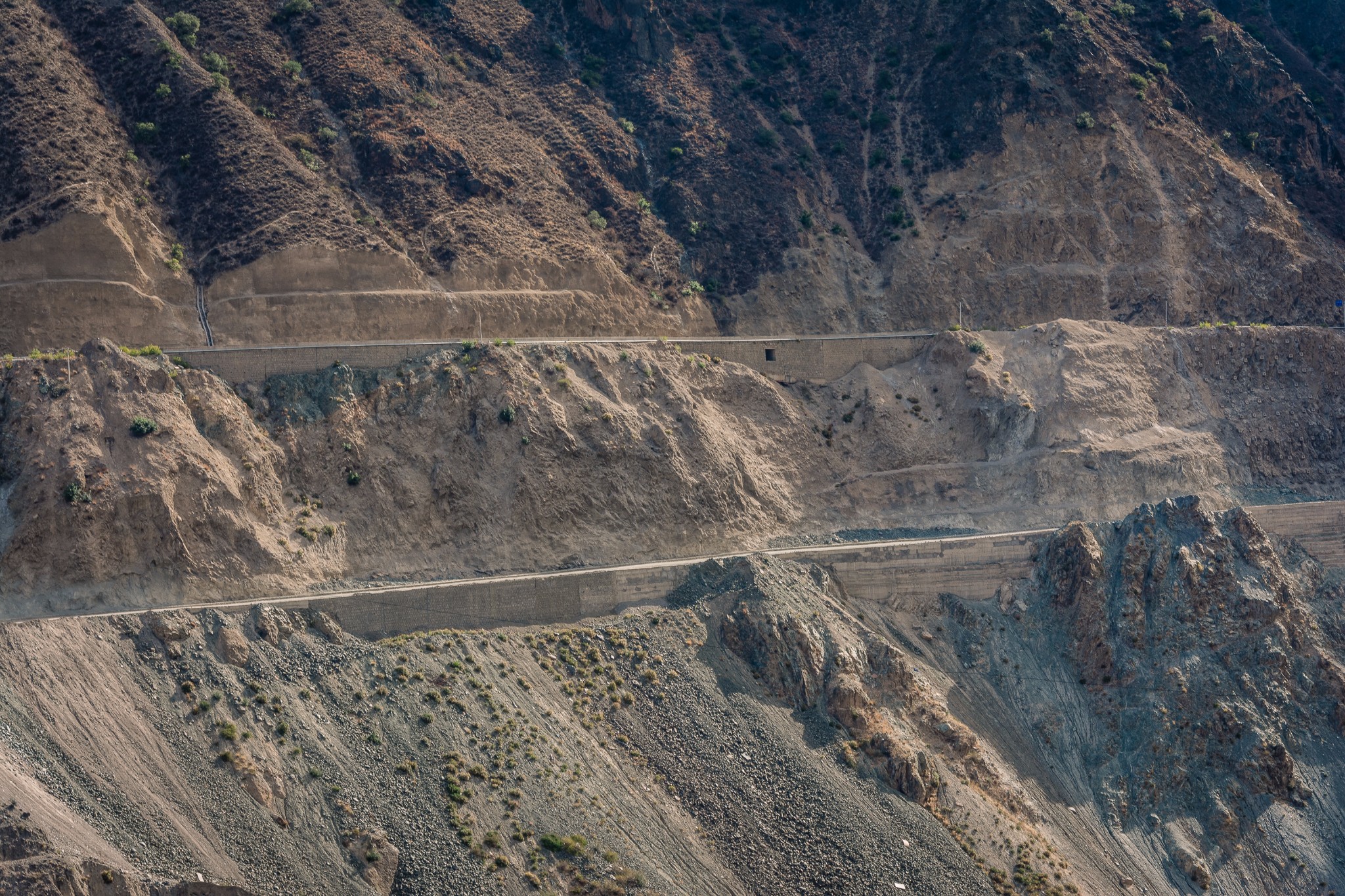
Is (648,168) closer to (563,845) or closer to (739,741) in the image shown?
(739,741)

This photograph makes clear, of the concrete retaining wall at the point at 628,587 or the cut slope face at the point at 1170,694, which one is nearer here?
the concrete retaining wall at the point at 628,587

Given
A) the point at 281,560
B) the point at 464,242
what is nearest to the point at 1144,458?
the point at 464,242

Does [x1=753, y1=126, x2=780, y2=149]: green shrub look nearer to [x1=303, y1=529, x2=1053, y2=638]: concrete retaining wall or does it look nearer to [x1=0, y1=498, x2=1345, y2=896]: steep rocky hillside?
[x1=303, y1=529, x2=1053, y2=638]: concrete retaining wall

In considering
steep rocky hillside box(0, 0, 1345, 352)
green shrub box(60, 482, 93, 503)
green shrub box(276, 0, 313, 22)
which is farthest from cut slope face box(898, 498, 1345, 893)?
green shrub box(276, 0, 313, 22)

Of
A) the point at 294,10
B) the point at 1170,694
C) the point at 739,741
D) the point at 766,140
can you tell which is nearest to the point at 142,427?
the point at 739,741

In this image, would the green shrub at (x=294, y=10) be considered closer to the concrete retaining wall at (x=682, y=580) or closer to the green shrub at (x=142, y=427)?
the green shrub at (x=142, y=427)

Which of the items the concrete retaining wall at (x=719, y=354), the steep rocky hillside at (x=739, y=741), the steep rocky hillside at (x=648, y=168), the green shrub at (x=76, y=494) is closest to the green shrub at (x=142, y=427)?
the green shrub at (x=76, y=494)
